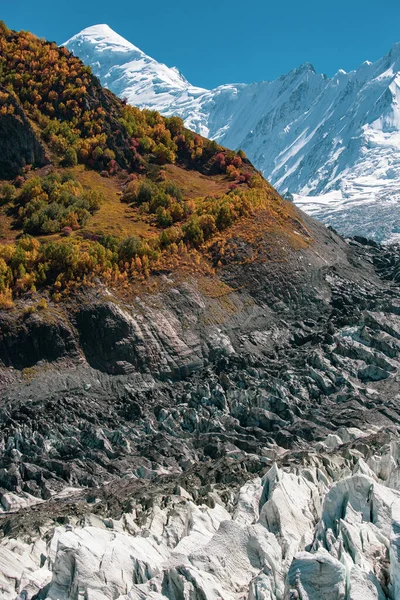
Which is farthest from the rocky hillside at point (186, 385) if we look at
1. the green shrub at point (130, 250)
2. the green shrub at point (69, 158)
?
the green shrub at point (69, 158)

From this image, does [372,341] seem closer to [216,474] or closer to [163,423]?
[163,423]

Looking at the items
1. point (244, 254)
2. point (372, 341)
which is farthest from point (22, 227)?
point (372, 341)

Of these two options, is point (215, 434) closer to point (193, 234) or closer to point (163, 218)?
point (193, 234)

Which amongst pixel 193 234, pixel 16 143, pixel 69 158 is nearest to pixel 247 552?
pixel 193 234

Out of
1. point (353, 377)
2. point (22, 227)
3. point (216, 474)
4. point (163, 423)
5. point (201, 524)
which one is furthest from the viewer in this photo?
point (22, 227)

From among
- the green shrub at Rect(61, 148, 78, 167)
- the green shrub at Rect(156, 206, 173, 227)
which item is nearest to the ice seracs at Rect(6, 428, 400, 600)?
the green shrub at Rect(156, 206, 173, 227)

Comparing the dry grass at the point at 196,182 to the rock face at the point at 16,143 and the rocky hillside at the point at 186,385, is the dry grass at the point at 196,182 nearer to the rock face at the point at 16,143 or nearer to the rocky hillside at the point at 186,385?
the rocky hillside at the point at 186,385
